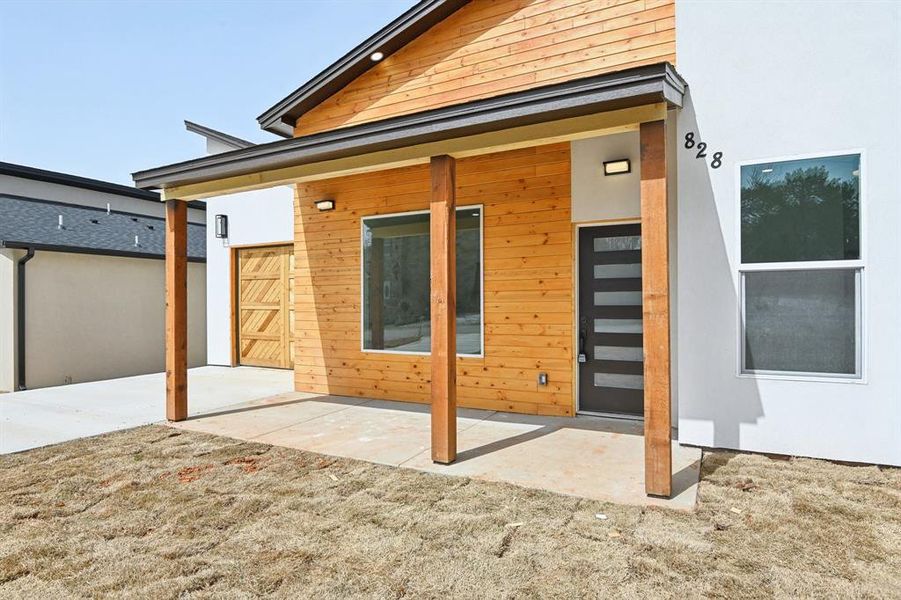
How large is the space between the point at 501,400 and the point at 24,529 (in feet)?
13.8

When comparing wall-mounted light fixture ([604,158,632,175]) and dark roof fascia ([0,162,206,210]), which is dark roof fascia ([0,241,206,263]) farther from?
wall-mounted light fixture ([604,158,632,175])

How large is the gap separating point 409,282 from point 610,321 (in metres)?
2.49

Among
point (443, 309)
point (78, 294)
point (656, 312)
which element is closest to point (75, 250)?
point (78, 294)

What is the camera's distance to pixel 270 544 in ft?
8.91

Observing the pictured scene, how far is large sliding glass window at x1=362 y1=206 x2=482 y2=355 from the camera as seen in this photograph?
5.93 m

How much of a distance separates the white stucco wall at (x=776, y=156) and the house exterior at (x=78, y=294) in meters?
9.18

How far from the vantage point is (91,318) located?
8.62 m

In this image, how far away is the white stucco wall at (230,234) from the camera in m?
9.25

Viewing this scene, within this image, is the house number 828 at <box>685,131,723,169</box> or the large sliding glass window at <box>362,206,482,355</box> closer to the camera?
the house number 828 at <box>685,131,723,169</box>

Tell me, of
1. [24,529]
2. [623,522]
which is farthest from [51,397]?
[623,522]

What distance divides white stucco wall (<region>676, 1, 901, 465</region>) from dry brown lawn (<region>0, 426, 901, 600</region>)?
37cm

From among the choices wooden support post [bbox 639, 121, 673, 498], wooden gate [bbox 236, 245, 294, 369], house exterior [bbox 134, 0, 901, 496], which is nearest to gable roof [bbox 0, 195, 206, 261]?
wooden gate [bbox 236, 245, 294, 369]

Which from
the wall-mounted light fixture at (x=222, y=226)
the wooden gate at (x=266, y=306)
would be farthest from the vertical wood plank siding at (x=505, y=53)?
the wall-mounted light fixture at (x=222, y=226)

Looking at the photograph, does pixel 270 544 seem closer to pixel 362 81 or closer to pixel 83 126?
pixel 362 81
